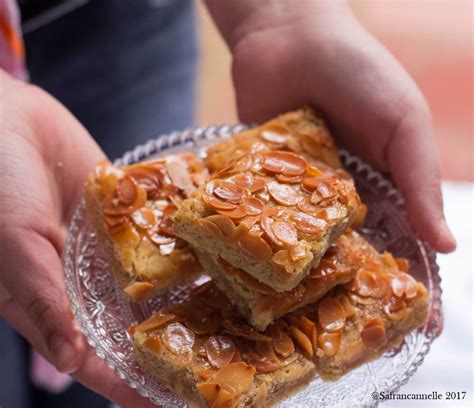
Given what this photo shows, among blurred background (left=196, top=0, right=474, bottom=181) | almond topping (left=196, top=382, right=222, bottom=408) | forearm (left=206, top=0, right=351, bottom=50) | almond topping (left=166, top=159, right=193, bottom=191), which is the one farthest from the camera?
blurred background (left=196, top=0, right=474, bottom=181)

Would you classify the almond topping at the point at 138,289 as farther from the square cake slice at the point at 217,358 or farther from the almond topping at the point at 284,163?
the almond topping at the point at 284,163

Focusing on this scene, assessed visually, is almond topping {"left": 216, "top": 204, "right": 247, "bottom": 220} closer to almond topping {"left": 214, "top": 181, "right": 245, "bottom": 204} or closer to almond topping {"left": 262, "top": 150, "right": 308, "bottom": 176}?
almond topping {"left": 214, "top": 181, "right": 245, "bottom": 204}

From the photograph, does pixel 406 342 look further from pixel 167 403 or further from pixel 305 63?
pixel 305 63

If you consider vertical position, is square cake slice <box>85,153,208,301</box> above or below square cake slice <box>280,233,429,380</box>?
above

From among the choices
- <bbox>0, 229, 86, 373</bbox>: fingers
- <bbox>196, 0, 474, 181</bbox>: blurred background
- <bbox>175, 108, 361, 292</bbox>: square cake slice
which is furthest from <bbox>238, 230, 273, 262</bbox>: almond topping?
<bbox>196, 0, 474, 181</bbox>: blurred background

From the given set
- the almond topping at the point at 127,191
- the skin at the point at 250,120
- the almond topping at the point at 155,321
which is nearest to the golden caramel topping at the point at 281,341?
the almond topping at the point at 155,321

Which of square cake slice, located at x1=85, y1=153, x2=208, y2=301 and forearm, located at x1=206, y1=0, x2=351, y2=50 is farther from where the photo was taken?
forearm, located at x1=206, y1=0, x2=351, y2=50

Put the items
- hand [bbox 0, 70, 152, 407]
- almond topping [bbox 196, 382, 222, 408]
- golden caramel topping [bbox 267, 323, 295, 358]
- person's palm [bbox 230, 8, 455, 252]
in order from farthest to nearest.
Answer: person's palm [bbox 230, 8, 455, 252]
hand [bbox 0, 70, 152, 407]
golden caramel topping [bbox 267, 323, 295, 358]
almond topping [bbox 196, 382, 222, 408]
